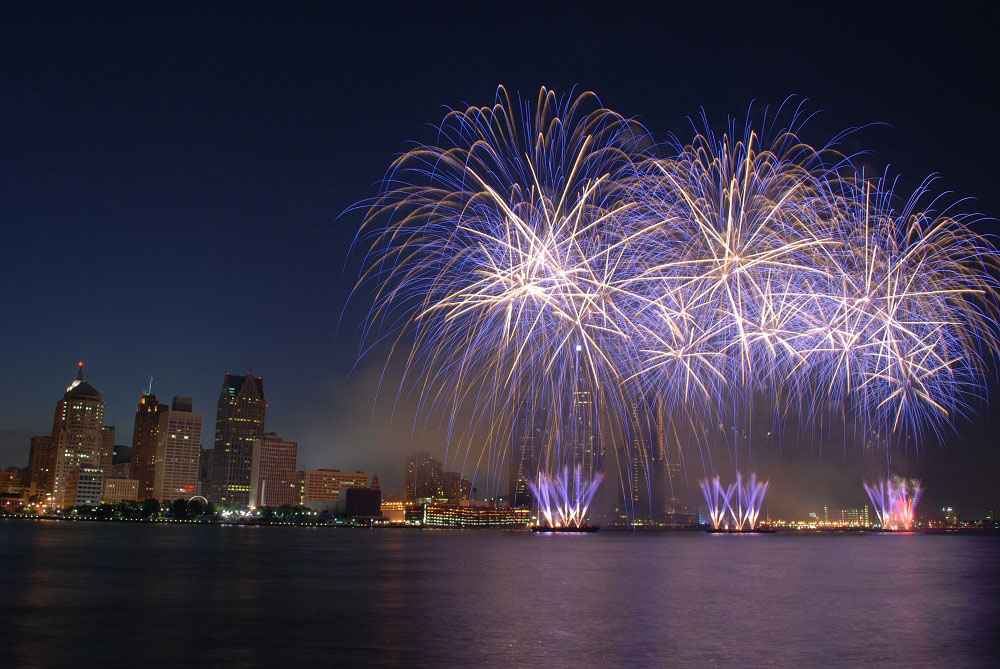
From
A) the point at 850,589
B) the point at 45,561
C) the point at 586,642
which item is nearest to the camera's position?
the point at 586,642

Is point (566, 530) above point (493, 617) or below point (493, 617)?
below

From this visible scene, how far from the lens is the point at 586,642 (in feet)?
71.1

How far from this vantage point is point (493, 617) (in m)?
26.6

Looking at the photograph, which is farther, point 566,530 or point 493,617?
point 566,530

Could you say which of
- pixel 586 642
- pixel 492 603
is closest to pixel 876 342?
pixel 492 603

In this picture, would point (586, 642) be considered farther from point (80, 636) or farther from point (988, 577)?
point (988, 577)

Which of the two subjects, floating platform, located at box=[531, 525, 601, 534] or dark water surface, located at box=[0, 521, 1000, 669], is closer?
dark water surface, located at box=[0, 521, 1000, 669]

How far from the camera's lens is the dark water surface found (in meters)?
19.9

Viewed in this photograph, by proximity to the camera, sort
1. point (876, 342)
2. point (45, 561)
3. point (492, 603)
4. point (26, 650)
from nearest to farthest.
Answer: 1. point (26, 650)
2. point (492, 603)
3. point (876, 342)
4. point (45, 561)

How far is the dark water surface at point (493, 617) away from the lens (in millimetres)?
19906

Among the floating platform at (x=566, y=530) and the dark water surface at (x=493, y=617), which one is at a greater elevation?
the dark water surface at (x=493, y=617)

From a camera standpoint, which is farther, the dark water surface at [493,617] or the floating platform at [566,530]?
the floating platform at [566,530]

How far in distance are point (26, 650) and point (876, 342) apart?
36.3m

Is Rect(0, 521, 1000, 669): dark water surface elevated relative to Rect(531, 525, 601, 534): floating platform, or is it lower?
elevated
